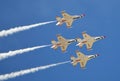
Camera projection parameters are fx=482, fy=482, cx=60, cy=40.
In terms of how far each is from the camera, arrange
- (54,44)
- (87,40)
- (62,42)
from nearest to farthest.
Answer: (54,44) < (62,42) < (87,40)

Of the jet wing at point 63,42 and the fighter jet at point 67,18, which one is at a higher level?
the fighter jet at point 67,18

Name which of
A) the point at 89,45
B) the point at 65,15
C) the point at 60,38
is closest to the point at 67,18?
the point at 65,15

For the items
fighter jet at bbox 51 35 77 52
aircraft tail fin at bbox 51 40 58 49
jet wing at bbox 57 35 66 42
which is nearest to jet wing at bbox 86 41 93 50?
fighter jet at bbox 51 35 77 52

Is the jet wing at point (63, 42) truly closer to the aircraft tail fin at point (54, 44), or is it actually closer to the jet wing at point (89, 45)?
the aircraft tail fin at point (54, 44)

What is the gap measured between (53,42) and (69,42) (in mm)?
3312

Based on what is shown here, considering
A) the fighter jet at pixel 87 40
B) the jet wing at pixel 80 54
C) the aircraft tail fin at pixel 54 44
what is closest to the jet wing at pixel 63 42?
the aircraft tail fin at pixel 54 44

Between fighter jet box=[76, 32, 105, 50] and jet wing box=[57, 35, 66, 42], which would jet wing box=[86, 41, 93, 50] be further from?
jet wing box=[57, 35, 66, 42]

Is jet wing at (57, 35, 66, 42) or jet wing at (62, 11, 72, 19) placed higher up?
jet wing at (62, 11, 72, 19)

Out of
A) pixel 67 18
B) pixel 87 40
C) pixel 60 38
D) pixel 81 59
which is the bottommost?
pixel 81 59

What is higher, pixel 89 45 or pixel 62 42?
pixel 62 42

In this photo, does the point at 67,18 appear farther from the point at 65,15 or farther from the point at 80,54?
the point at 80,54

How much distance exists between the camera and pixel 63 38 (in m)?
81.8

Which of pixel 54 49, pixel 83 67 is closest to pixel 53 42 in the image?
pixel 54 49

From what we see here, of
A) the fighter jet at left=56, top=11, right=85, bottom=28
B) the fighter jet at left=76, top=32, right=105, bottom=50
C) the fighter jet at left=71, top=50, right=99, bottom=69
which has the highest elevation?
the fighter jet at left=56, top=11, right=85, bottom=28
